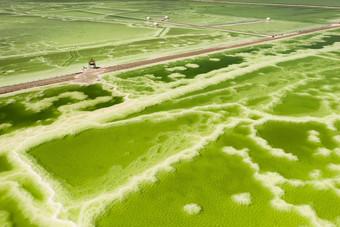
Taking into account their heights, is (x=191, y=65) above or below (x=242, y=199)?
above

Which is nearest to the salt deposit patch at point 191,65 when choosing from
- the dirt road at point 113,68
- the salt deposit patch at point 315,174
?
the dirt road at point 113,68

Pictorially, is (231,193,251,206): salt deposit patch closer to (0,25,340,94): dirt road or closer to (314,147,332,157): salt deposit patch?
(314,147,332,157): salt deposit patch

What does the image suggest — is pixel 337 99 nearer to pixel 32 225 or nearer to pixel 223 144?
pixel 223 144

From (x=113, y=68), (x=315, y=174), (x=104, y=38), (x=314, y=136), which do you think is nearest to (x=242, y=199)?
(x=315, y=174)

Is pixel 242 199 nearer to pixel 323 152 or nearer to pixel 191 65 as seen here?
pixel 323 152

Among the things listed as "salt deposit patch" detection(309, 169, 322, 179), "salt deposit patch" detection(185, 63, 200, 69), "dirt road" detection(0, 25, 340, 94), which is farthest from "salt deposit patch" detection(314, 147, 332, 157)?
"dirt road" detection(0, 25, 340, 94)
